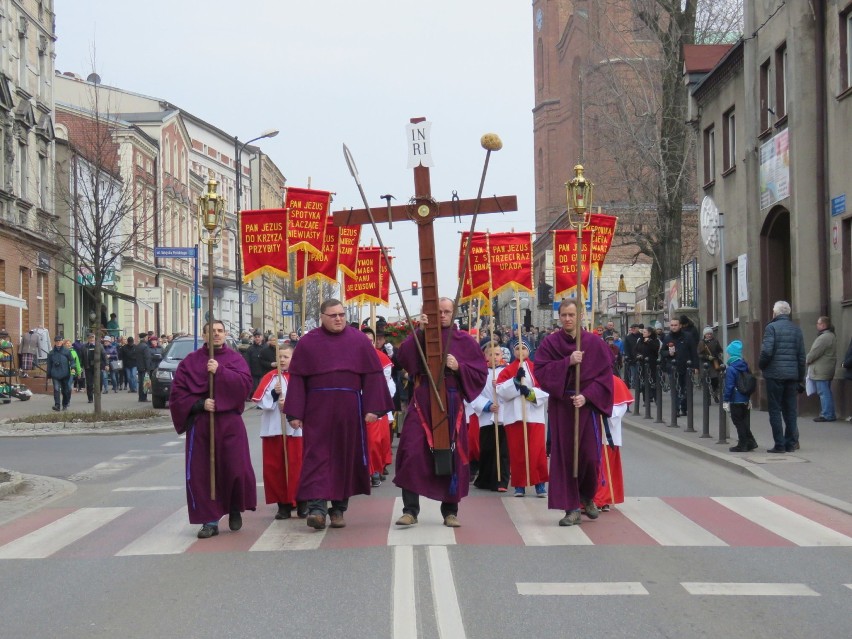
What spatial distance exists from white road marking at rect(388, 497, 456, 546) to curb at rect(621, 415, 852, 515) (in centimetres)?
357

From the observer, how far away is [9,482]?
13.2 meters

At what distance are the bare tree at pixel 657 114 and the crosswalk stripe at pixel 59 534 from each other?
2364 cm

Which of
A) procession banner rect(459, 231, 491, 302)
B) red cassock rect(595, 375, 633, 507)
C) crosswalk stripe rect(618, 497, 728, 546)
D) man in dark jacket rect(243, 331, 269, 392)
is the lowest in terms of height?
crosswalk stripe rect(618, 497, 728, 546)

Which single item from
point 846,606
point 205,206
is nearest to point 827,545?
point 846,606

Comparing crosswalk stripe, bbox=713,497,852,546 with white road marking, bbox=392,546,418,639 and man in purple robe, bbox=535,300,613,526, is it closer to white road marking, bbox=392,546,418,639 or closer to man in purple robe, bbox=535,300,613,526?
man in purple robe, bbox=535,300,613,526

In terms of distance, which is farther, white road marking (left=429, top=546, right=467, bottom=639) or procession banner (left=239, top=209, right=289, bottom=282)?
procession banner (left=239, top=209, right=289, bottom=282)

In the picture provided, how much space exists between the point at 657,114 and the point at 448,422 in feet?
92.8

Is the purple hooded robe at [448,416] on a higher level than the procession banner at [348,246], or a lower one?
lower

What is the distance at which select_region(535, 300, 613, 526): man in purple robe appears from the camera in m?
10.3

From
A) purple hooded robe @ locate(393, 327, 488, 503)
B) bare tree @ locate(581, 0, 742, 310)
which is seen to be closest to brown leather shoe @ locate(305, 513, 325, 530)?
purple hooded robe @ locate(393, 327, 488, 503)

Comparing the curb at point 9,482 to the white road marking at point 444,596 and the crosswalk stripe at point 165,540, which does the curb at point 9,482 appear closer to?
the crosswalk stripe at point 165,540

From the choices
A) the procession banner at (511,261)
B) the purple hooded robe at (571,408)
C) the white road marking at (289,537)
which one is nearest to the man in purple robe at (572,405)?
the purple hooded robe at (571,408)

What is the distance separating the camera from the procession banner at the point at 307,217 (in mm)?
15023

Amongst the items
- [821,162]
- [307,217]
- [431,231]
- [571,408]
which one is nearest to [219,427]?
[431,231]
